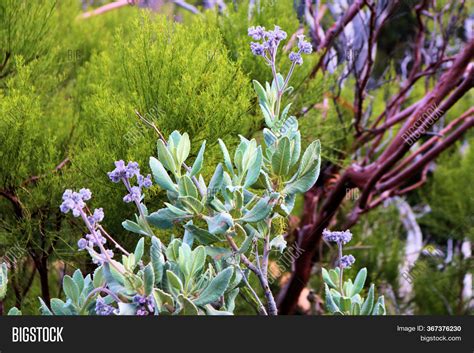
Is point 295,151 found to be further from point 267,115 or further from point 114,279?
point 114,279

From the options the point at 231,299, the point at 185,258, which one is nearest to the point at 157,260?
the point at 185,258

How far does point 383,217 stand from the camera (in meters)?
2.72

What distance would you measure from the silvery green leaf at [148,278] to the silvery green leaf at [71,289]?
0.14m

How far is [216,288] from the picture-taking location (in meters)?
0.77

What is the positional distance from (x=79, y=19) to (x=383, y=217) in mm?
1328

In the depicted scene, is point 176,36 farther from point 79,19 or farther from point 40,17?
point 79,19

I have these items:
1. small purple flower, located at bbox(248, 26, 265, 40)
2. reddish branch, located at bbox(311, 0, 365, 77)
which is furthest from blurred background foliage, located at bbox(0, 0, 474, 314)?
small purple flower, located at bbox(248, 26, 265, 40)

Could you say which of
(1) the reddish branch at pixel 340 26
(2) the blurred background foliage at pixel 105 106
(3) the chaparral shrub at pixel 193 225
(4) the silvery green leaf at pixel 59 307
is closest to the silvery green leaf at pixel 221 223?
(3) the chaparral shrub at pixel 193 225

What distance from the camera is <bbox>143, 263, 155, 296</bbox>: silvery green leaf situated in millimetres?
733

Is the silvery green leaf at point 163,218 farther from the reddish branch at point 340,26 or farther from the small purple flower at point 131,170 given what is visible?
the reddish branch at point 340,26

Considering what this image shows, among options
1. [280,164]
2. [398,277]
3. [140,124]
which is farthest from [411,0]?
[280,164]

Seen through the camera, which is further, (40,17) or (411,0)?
(411,0)

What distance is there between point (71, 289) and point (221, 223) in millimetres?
202

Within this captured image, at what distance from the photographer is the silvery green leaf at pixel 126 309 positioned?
2.40ft
